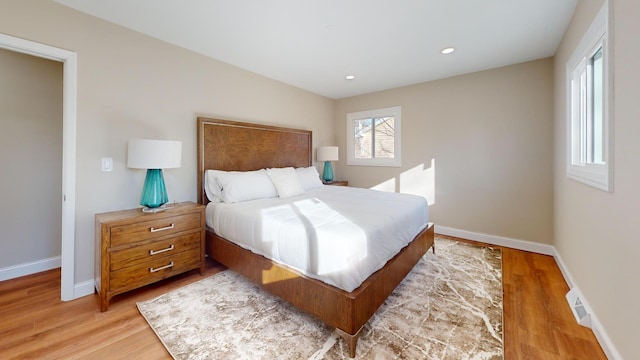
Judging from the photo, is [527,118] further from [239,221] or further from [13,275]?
[13,275]

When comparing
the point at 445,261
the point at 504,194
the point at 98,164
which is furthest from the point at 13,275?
the point at 504,194

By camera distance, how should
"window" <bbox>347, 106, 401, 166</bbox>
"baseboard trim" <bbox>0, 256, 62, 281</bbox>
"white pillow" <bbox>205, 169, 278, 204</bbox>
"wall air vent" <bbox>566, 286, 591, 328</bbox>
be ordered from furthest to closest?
"window" <bbox>347, 106, 401, 166</bbox>, "white pillow" <bbox>205, 169, 278, 204</bbox>, "baseboard trim" <bbox>0, 256, 62, 281</bbox>, "wall air vent" <bbox>566, 286, 591, 328</bbox>

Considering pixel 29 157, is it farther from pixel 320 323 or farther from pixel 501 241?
pixel 501 241

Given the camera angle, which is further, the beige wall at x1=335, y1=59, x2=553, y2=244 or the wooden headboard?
the beige wall at x1=335, y1=59, x2=553, y2=244

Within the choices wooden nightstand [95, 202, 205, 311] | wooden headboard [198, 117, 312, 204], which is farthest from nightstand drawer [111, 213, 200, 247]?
wooden headboard [198, 117, 312, 204]

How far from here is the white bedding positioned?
5.06 ft

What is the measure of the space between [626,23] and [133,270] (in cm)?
367

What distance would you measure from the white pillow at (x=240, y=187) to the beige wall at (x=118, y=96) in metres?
0.36

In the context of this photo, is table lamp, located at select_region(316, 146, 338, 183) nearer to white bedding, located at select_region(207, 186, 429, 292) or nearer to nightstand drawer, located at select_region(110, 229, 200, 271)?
white bedding, located at select_region(207, 186, 429, 292)

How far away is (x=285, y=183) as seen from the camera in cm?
320

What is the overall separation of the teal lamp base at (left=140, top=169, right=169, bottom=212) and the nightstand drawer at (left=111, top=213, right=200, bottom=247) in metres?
0.18

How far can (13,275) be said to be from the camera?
95.4 inches

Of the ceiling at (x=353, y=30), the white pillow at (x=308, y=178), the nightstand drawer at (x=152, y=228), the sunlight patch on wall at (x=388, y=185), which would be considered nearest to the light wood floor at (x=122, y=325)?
the nightstand drawer at (x=152, y=228)

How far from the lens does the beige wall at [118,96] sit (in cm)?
203
